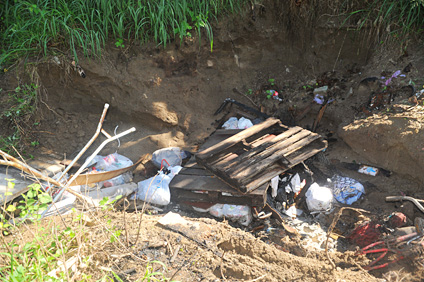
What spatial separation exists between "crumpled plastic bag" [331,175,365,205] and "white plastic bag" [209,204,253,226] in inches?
43.1

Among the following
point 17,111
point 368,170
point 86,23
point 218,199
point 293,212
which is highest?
point 86,23

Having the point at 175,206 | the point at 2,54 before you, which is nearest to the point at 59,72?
the point at 2,54

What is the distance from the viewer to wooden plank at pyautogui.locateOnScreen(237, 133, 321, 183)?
11.7 feet

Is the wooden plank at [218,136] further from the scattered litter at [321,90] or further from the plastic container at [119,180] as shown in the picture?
the scattered litter at [321,90]

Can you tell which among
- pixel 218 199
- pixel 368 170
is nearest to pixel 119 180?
pixel 218 199

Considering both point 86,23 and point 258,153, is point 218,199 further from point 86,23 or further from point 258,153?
point 86,23

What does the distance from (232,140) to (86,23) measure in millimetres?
2685

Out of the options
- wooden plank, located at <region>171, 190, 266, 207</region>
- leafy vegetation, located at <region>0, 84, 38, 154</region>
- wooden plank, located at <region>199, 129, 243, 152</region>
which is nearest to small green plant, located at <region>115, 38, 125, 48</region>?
leafy vegetation, located at <region>0, 84, 38, 154</region>

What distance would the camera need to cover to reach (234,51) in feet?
17.7

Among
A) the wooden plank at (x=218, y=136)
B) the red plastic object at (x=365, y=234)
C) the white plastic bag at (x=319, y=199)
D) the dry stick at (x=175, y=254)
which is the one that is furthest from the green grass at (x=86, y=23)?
the red plastic object at (x=365, y=234)

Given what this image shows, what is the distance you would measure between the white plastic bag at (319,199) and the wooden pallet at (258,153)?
390mm

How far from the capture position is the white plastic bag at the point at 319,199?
145 inches

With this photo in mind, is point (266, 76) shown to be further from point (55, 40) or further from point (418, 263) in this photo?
point (418, 263)

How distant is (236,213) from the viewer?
359cm
